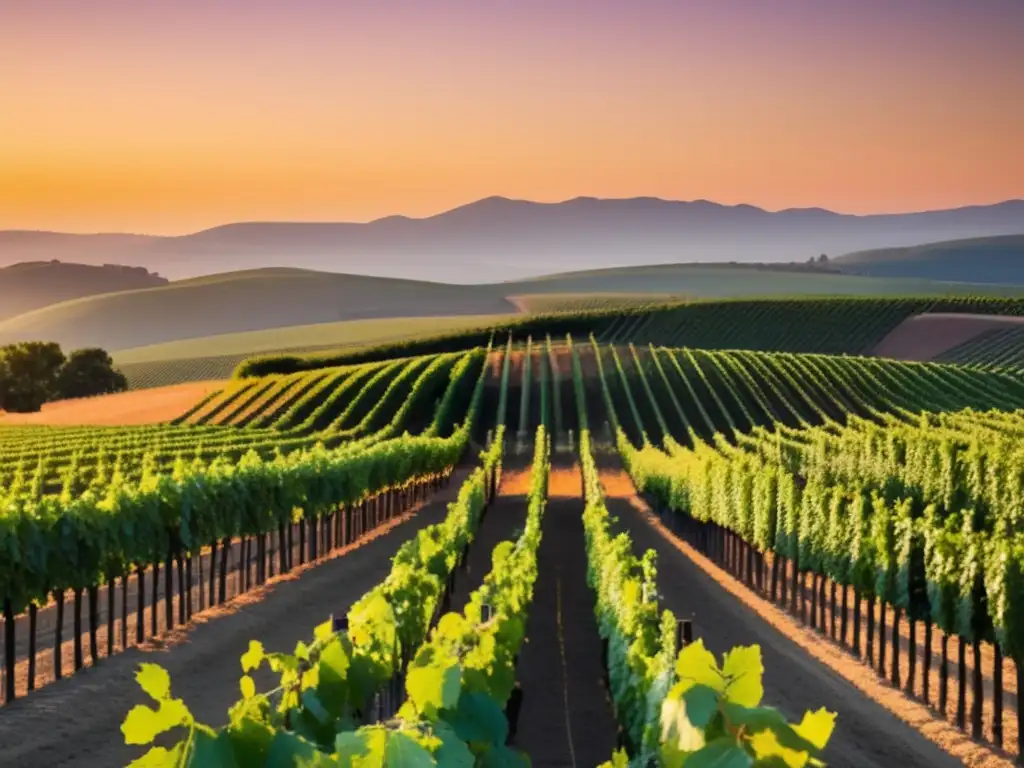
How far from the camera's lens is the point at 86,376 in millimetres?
118250

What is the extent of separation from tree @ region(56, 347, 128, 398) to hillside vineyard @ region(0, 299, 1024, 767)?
139ft

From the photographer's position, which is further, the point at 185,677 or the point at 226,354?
the point at 226,354

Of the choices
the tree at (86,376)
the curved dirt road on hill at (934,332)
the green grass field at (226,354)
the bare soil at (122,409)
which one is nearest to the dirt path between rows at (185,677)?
the bare soil at (122,409)

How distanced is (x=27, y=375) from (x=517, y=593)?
101 metres

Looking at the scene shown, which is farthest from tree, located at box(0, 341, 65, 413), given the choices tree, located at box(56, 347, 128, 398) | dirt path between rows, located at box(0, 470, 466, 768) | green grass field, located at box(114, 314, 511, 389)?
dirt path between rows, located at box(0, 470, 466, 768)

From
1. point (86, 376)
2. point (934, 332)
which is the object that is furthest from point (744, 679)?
point (934, 332)

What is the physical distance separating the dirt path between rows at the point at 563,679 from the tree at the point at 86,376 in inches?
3500

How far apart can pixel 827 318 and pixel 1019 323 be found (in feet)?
74.3

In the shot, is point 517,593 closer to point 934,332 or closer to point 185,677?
point 185,677

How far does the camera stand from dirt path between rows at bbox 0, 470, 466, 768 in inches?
695

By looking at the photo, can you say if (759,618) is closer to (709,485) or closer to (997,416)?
(709,485)

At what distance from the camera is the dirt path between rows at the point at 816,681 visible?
62.1 ft

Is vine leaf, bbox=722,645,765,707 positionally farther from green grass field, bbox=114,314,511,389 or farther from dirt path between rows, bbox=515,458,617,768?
green grass field, bbox=114,314,511,389

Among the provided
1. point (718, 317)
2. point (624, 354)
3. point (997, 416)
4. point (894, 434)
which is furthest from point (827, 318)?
point (894, 434)
